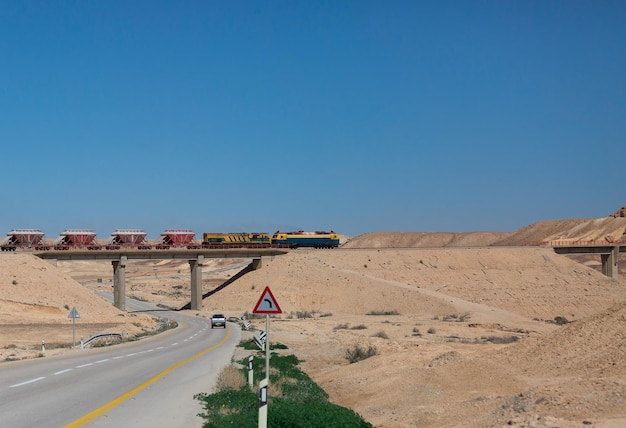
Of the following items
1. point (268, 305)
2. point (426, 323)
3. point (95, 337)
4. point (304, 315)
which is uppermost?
point (268, 305)

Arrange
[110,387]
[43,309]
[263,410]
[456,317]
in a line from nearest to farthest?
[263,410]
[110,387]
[43,309]
[456,317]

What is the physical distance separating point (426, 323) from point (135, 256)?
3713 centimetres

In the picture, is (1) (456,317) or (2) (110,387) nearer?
(2) (110,387)

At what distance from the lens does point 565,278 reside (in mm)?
96562

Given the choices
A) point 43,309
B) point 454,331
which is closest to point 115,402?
point 454,331

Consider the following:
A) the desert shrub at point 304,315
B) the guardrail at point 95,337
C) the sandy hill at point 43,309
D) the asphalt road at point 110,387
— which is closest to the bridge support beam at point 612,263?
the desert shrub at point 304,315

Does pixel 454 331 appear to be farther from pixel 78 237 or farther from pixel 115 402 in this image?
pixel 78 237

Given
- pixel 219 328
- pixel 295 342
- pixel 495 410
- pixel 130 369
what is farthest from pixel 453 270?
pixel 495 410

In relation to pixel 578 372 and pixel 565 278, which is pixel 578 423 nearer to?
pixel 578 372

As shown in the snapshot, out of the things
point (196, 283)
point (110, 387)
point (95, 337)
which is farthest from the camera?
point (196, 283)

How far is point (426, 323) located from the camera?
6006 centimetres

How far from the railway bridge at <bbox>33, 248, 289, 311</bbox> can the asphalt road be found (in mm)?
46285

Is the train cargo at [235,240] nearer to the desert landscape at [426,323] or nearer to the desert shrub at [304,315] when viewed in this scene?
the desert landscape at [426,323]

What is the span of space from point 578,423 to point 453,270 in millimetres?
86364
